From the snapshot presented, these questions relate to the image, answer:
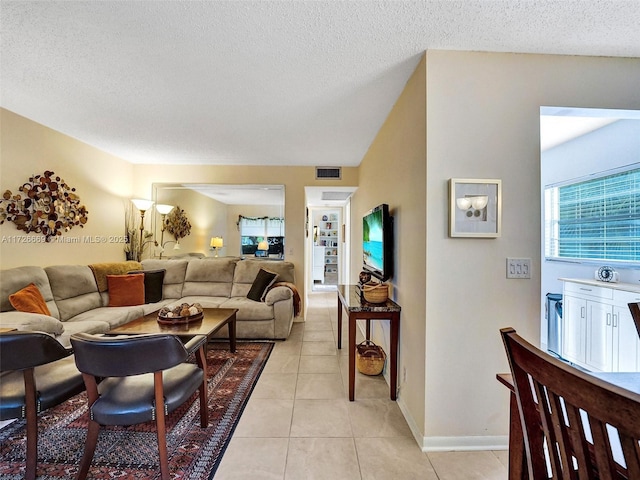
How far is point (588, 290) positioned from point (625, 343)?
1.72ft

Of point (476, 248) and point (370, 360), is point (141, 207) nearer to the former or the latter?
point (370, 360)

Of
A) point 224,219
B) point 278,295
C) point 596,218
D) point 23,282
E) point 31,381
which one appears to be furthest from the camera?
point 224,219

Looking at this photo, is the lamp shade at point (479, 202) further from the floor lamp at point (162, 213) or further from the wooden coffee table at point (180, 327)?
the floor lamp at point (162, 213)

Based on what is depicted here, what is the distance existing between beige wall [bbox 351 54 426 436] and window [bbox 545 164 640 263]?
2340 mm

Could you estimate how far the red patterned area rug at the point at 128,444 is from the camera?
1542 millimetres

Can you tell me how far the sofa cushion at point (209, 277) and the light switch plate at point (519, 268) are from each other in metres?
3.64

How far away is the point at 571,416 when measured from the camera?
2.04 feet

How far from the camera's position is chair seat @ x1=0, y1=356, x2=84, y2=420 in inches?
57.2

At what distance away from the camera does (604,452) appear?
0.56 meters

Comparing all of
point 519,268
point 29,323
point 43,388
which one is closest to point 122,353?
point 43,388

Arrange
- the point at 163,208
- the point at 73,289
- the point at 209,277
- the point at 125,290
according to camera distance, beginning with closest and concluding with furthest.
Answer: the point at 73,289 < the point at 125,290 < the point at 209,277 < the point at 163,208

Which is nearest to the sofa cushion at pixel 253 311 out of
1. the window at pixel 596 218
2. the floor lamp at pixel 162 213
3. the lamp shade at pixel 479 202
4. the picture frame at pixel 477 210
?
the floor lamp at pixel 162 213

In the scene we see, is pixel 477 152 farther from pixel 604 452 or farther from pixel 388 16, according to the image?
pixel 604 452

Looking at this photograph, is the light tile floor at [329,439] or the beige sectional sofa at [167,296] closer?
the light tile floor at [329,439]
